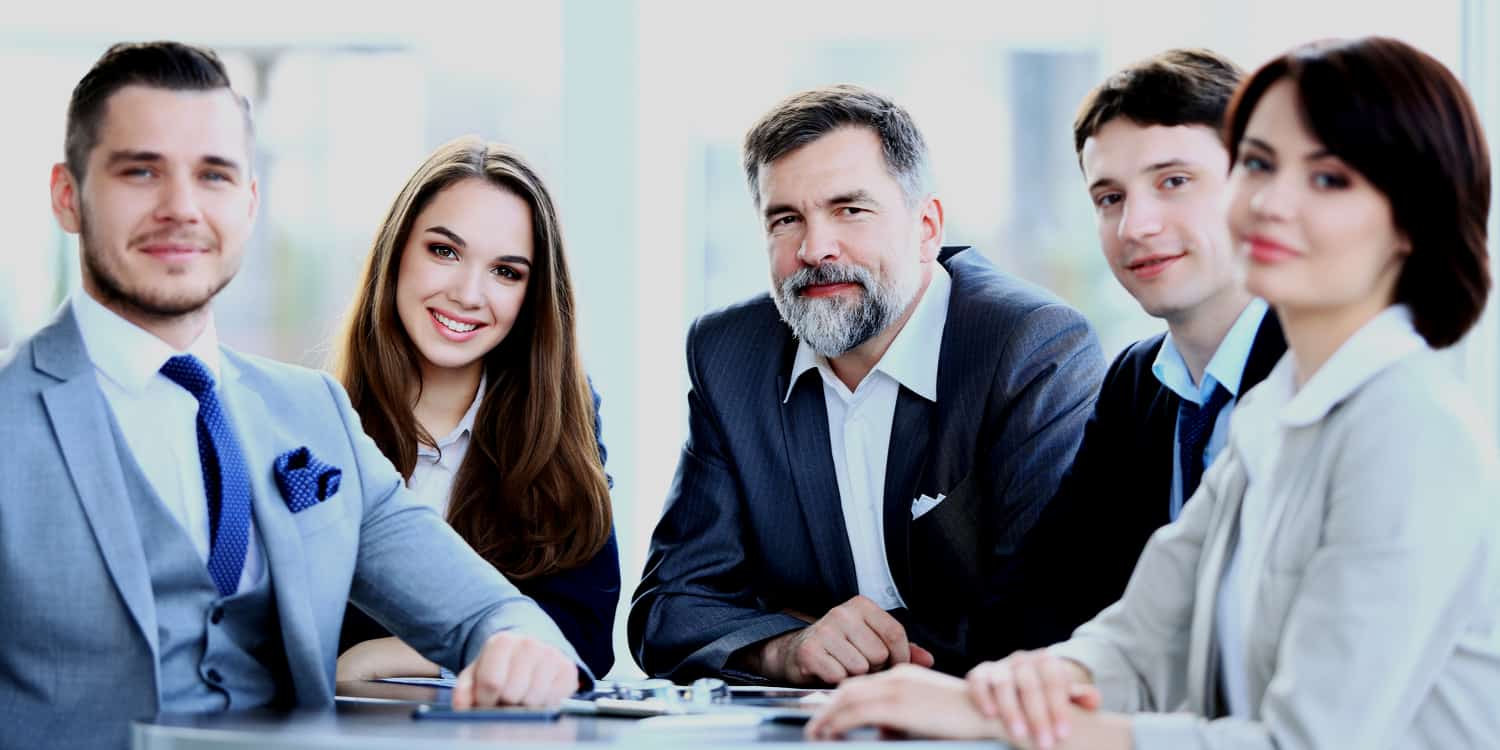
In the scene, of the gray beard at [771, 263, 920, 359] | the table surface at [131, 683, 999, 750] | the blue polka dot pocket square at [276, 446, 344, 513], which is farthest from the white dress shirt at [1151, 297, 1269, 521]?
the blue polka dot pocket square at [276, 446, 344, 513]

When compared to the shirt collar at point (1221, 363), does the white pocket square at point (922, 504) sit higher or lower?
lower

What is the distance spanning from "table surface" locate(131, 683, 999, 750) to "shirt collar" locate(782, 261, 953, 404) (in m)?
1.30

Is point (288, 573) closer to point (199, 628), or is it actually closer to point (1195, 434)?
point (199, 628)

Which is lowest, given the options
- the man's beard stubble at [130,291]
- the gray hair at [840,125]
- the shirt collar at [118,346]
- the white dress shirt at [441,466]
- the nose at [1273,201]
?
the white dress shirt at [441,466]

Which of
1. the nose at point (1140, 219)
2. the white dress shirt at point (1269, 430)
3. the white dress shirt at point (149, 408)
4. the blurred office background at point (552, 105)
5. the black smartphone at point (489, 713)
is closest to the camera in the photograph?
the white dress shirt at point (1269, 430)

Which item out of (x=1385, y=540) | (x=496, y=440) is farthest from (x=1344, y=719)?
(x=496, y=440)

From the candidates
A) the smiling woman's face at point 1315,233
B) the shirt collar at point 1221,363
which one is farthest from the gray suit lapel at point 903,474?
the smiling woman's face at point 1315,233

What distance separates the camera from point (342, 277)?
16.5 feet

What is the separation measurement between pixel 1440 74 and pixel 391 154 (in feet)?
12.6

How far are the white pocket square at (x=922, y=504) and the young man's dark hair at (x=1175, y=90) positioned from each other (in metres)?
0.75

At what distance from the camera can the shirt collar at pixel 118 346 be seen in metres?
2.02

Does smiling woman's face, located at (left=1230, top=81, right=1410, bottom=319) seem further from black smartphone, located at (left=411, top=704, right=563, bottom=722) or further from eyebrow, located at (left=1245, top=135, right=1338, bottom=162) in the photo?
black smartphone, located at (left=411, top=704, right=563, bottom=722)

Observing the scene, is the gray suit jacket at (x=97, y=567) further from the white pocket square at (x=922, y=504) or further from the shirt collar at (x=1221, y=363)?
the shirt collar at (x=1221, y=363)

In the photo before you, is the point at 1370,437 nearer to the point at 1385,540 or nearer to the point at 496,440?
the point at 1385,540
